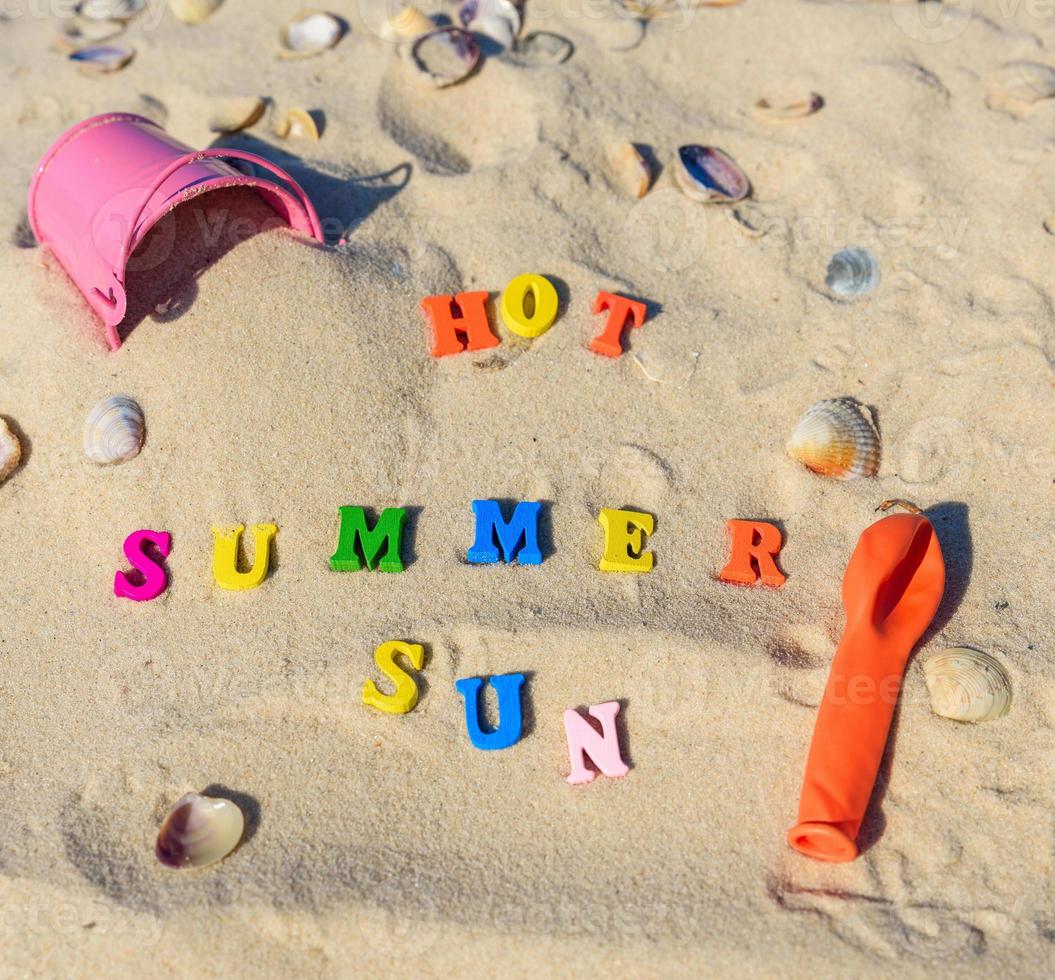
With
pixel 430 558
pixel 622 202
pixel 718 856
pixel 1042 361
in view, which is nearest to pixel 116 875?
pixel 430 558

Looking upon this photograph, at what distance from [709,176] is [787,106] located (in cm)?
61

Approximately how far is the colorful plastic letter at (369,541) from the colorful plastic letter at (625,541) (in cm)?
62

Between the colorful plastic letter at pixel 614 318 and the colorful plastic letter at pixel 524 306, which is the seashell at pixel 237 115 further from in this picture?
the colorful plastic letter at pixel 614 318

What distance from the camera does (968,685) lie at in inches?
98.8

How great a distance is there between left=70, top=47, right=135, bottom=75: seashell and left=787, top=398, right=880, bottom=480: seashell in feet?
10.9

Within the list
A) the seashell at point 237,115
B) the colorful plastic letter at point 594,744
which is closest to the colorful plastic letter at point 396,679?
the colorful plastic letter at point 594,744

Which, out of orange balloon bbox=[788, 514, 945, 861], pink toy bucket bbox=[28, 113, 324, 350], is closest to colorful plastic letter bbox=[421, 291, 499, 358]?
pink toy bucket bbox=[28, 113, 324, 350]

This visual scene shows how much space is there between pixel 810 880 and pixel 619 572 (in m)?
0.97

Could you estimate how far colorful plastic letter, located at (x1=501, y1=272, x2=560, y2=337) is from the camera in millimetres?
3139

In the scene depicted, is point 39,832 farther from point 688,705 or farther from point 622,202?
point 622,202

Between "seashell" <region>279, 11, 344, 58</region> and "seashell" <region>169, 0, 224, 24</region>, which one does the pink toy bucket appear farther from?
"seashell" <region>169, 0, 224, 24</region>

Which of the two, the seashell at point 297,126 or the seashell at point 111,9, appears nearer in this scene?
the seashell at point 297,126

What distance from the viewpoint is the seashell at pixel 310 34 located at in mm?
4008

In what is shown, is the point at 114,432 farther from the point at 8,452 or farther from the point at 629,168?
the point at 629,168
